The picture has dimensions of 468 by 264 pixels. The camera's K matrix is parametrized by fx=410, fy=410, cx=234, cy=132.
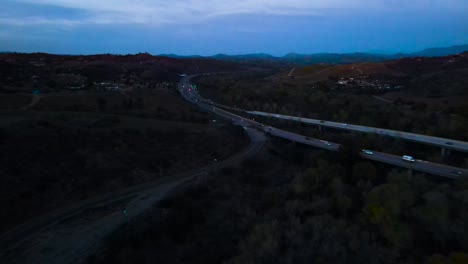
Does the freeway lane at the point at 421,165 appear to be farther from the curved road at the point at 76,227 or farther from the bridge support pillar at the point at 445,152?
the curved road at the point at 76,227

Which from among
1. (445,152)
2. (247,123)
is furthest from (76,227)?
(247,123)

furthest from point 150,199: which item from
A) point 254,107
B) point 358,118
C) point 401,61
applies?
point 401,61

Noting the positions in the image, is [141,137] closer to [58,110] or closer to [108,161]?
[108,161]

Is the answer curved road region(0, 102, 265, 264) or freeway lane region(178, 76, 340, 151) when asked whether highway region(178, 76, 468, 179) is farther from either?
→ curved road region(0, 102, 265, 264)

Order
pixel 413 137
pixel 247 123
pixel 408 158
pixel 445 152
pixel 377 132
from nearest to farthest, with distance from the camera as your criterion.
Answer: pixel 408 158
pixel 445 152
pixel 413 137
pixel 377 132
pixel 247 123

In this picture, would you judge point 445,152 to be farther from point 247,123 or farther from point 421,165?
point 247,123

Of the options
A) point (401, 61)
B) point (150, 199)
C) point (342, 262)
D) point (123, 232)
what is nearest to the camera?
point (342, 262)
